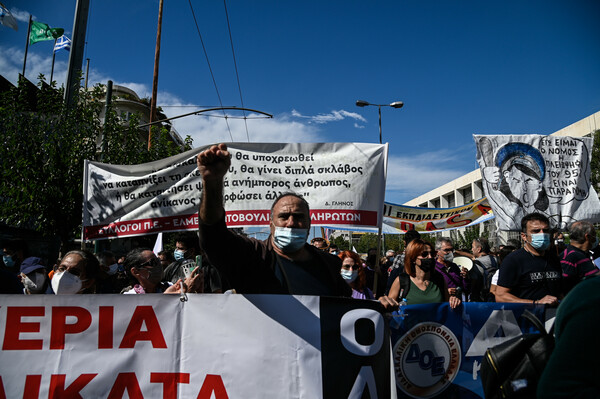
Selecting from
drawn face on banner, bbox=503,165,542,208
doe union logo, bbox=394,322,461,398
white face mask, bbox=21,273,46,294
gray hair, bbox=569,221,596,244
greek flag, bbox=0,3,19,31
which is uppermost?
greek flag, bbox=0,3,19,31

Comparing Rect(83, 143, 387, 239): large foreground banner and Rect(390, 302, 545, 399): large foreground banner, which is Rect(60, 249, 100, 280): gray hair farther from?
Rect(390, 302, 545, 399): large foreground banner

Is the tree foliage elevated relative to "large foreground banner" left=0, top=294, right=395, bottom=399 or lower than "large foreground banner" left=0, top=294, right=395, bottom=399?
elevated

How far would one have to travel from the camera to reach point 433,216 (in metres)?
9.83

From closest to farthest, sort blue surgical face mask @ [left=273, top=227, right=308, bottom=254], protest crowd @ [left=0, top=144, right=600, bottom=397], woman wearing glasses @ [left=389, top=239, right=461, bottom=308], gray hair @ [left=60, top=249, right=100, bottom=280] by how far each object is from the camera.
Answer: protest crowd @ [left=0, top=144, right=600, bottom=397], blue surgical face mask @ [left=273, top=227, right=308, bottom=254], gray hair @ [left=60, top=249, right=100, bottom=280], woman wearing glasses @ [left=389, top=239, right=461, bottom=308]

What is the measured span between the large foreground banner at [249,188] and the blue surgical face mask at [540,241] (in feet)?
4.53

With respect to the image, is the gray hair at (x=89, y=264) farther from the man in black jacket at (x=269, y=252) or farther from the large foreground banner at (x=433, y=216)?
the large foreground banner at (x=433, y=216)

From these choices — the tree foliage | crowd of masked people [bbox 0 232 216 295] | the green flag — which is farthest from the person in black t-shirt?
the green flag

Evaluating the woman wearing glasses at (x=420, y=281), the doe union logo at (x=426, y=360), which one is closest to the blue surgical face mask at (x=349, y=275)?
the woman wearing glasses at (x=420, y=281)

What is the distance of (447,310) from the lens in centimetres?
350

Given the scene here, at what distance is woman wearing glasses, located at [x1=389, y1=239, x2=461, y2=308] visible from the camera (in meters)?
4.30

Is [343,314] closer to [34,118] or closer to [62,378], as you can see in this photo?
[62,378]

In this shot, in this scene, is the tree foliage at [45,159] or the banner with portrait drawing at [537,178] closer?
the banner with portrait drawing at [537,178]

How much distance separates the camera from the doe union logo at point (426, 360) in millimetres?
3193

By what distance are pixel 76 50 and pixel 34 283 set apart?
7139 millimetres
